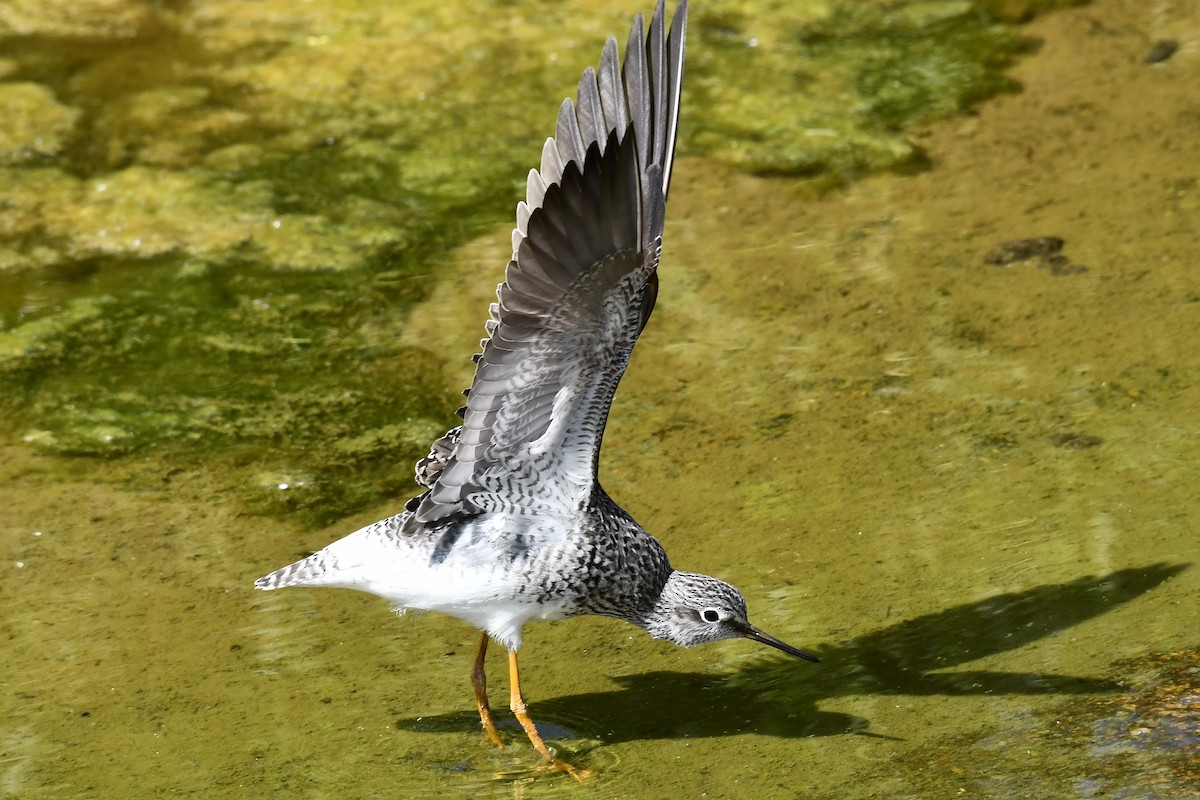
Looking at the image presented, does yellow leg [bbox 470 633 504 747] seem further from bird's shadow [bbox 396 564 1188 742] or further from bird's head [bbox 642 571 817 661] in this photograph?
bird's head [bbox 642 571 817 661]

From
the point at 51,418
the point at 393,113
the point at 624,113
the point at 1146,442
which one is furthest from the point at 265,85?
the point at 1146,442

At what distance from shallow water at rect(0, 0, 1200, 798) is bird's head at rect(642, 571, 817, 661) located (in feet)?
0.52

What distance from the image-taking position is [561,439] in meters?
3.94

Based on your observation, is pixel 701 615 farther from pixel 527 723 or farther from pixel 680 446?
pixel 680 446

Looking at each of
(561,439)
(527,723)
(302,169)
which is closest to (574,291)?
(561,439)

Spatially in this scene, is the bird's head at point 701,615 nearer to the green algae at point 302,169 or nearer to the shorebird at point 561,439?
the shorebird at point 561,439

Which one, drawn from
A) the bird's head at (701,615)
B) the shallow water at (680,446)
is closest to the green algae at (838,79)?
the shallow water at (680,446)

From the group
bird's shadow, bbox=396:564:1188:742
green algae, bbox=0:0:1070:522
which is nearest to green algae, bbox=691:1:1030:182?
green algae, bbox=0:0:1070:522

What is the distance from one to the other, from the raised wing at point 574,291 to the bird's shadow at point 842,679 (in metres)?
0.61

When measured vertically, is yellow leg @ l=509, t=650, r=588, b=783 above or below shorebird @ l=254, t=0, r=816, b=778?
below

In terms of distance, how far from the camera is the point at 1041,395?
511cm

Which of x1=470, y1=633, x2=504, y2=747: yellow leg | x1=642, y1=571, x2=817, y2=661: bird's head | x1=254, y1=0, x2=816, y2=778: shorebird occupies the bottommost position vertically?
x1=470, y1=633, x2=504, y2=747: yellow leg

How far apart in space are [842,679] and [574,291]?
1.38 metres

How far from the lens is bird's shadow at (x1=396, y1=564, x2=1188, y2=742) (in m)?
4.00
